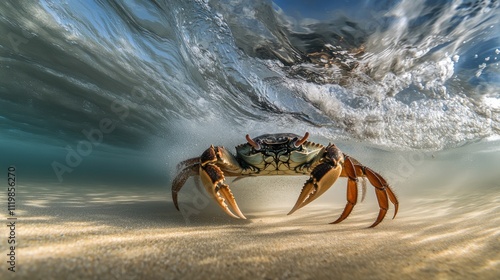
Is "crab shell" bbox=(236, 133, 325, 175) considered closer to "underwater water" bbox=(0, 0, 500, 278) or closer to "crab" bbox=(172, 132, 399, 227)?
"crab" bbox=(172, 132, 399, 227)

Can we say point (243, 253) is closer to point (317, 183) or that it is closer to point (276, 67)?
point (317, 183)

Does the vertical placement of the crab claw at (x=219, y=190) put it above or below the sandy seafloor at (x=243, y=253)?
above

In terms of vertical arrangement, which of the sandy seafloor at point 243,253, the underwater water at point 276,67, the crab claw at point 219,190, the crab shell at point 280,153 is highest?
the underwater water at point 276,67

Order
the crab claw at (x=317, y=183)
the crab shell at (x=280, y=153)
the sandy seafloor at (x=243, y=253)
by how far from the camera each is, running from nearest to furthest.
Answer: the sandy seafloor at (x=243, y=253), the crab claw at (x=317, y=183), the crab shell at (x=280, y=153)

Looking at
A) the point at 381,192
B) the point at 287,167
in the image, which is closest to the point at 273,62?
the point at 287,167

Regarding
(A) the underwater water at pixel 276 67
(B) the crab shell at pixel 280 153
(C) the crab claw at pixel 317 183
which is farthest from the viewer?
(A) the underwater water at pixel 276 67

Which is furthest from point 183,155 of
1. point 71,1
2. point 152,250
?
point 152,250

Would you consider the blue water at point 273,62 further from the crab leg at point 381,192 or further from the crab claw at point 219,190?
the crab claw at point 219,190

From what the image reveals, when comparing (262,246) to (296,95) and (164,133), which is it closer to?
(296,95)

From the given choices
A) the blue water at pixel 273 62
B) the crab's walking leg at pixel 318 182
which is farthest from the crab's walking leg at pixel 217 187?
the blue water at pixel 273 62
